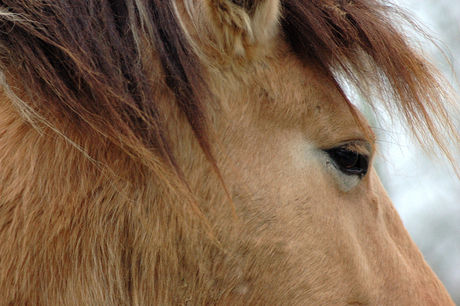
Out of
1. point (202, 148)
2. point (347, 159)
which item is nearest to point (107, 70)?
point (202, 148)

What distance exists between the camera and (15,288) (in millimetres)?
1045

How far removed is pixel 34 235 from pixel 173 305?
1.58ft

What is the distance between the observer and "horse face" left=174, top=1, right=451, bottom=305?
4.21ft

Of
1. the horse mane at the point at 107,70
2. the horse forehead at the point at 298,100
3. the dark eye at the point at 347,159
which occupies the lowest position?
the dark eye at the point at 347,159

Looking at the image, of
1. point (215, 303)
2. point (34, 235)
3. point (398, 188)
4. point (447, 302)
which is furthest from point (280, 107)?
point (398, 188)

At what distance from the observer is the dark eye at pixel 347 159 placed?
4.77 ft

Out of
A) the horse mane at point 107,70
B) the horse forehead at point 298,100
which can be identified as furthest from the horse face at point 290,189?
the horse mane at point 107,70

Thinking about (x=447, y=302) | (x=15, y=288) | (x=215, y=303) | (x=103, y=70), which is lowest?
(x=447, y=302)

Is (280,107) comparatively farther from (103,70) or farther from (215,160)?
(103,70)

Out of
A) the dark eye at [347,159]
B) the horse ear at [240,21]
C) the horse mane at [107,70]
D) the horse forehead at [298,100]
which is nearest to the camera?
the horse mane at [107,70]

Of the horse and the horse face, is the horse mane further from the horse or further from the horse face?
the horse face

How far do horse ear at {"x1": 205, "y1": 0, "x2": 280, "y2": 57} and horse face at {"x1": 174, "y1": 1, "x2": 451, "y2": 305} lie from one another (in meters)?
0.01

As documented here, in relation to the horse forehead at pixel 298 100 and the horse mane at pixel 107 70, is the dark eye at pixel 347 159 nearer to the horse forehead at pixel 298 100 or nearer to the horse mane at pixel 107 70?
the horse forehead at pixel 298 100

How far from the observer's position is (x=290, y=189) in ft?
4.38
